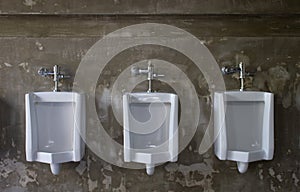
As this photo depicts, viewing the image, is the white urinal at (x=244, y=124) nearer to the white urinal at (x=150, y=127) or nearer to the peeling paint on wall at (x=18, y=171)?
the white urinal at (x=150, y=127)

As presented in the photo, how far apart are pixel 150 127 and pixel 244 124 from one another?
22.3 inches

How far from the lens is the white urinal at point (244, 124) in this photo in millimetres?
2229

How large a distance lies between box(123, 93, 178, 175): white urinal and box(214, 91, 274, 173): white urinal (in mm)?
273

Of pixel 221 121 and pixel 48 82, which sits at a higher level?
pixel 48 82

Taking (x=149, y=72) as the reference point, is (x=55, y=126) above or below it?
below

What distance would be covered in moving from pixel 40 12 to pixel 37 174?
3.26 feet

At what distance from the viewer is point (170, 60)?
2.36 meters

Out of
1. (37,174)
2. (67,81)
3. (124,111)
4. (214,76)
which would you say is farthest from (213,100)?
(37,174)

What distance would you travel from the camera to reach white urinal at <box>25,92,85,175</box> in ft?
7.10

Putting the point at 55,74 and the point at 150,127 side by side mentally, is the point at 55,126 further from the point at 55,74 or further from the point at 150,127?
the point at 150,127

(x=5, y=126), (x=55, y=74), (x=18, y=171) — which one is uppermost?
(x=55, y=74)

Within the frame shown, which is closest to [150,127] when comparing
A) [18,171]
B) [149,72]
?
[149,72]

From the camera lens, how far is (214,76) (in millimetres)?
2354

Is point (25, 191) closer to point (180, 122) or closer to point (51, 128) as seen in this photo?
point (51, 128)
